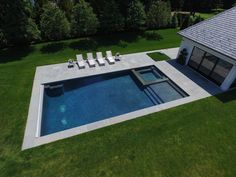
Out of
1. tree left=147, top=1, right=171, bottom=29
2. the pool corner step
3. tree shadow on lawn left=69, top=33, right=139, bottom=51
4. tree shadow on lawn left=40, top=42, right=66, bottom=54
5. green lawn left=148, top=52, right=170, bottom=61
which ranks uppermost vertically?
tree left=147, top=1, right=171, bottom=29

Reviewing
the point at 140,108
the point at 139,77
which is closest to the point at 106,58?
the point at 139,77

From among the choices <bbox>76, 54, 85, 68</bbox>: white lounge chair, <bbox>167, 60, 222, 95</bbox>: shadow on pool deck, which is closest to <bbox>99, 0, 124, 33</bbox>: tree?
<bbox>76, 54, 85, 68</bbox>: white lounge chair

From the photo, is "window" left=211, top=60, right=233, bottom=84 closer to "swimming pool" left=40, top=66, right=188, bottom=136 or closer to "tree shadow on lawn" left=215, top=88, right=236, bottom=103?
"tree shadow on lawn" left=215, top=88, right=236, bottom=103

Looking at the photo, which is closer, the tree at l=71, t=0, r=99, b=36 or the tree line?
the tree line

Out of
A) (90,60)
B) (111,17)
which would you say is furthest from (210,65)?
(111,17)

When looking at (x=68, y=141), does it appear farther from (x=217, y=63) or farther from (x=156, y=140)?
(x=217, y=63)

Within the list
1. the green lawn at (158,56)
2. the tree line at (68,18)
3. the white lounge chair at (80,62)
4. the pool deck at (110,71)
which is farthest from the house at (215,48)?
the white lounge chair at (80,62)

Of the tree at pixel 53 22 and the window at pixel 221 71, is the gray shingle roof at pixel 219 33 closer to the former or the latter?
the window at pixel 221 71
